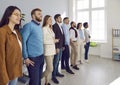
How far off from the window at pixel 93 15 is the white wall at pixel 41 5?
0.89 metres

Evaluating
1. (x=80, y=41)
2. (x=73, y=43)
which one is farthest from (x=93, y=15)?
(x=73, y=43)

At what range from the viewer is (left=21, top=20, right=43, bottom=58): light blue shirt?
254 cm

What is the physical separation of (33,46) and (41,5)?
3407 mm

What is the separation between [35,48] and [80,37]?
3186 mm

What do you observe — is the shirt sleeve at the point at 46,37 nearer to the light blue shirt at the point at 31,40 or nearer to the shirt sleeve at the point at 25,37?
the light blue shirt at the point at 31,40

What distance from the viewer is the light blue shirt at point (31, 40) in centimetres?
254

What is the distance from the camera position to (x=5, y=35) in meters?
1.81

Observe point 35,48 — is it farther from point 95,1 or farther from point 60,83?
point 95,1

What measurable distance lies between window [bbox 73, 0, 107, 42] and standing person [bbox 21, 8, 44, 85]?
477 cm

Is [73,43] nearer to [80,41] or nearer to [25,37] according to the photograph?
[80,41]

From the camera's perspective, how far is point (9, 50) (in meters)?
1.85

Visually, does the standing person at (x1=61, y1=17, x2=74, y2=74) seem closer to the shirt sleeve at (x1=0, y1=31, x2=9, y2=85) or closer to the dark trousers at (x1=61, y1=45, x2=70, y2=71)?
the dark trousers at (x1=61, y1=45, x2=70, y2=71)

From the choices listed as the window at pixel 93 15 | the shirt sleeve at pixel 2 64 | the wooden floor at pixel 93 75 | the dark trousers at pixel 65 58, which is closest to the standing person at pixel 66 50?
the dark trousers at pixel 65 58

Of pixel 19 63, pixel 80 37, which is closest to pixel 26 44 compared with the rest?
pixel 19 63
